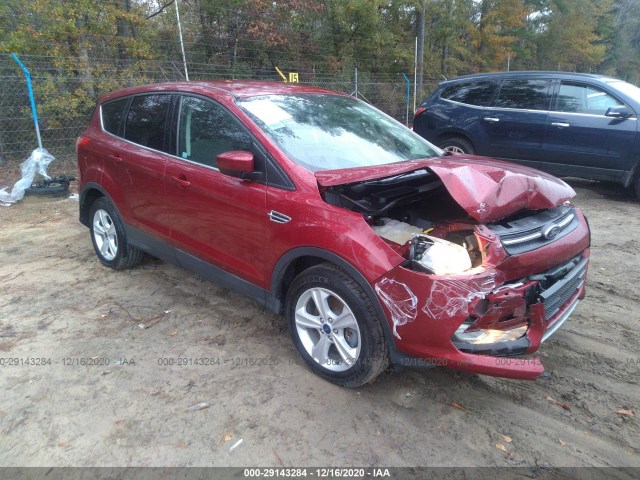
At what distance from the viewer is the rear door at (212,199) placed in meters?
3.12

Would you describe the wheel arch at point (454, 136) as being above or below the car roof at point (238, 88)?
below

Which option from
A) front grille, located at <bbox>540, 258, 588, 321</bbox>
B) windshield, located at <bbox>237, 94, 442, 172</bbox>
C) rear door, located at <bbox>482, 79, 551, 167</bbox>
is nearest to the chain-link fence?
windshield, located at <bbox>237, 94, 442, 172</bbox>

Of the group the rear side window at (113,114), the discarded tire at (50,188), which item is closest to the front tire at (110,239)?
the rear side window at (113,114)

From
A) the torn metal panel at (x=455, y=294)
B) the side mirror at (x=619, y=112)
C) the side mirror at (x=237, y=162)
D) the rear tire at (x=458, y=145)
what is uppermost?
the side mirror at (x=619, y=112)

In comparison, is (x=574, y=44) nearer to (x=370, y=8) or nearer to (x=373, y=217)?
(x=370, y=8)

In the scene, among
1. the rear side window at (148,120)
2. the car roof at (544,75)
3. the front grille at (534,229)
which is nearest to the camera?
the front grille at (534,229)

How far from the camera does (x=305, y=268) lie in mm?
Answer: 3043

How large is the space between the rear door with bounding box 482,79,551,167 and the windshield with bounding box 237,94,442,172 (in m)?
3.84

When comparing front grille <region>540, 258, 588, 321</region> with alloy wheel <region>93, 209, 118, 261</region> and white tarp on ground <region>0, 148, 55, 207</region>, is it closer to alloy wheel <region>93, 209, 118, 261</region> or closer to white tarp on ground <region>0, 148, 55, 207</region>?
alloy wheel <region>93, 209, 118, 261</region>

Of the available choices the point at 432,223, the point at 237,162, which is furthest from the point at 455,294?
the point at 237,162

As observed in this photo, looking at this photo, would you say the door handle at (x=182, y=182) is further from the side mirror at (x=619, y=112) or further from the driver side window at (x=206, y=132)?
the side mirror at (x=619, y=112)

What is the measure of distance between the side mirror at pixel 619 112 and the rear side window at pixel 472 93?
1.76 m

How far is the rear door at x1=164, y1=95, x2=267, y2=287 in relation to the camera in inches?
123

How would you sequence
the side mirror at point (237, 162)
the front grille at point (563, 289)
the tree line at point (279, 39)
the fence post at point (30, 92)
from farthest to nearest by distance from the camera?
the tree line at point (279, 39), the fence post at point (30, 92), the side mirror at point (237, 162), the front grille at point (563, 289)
